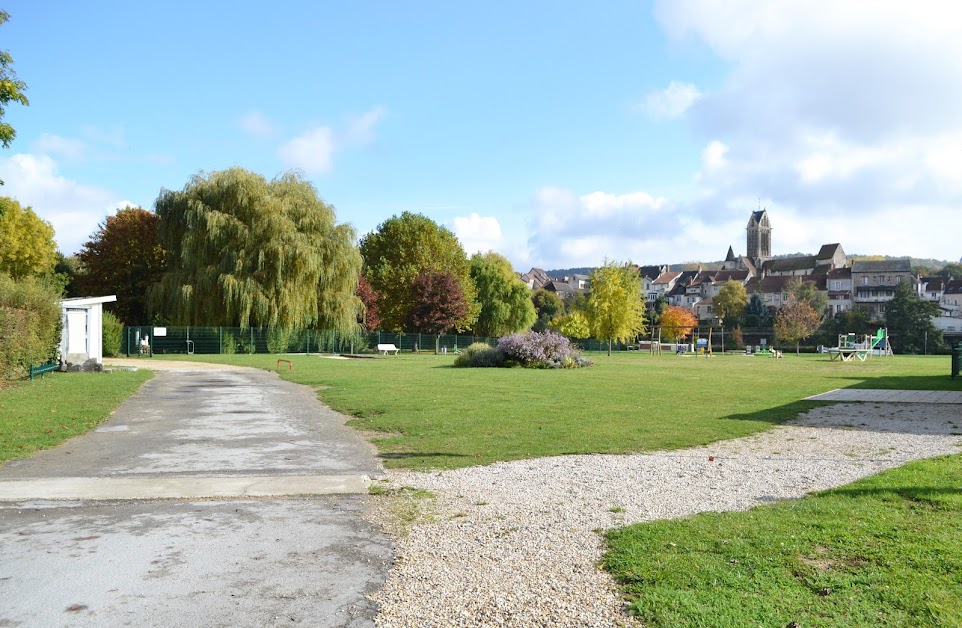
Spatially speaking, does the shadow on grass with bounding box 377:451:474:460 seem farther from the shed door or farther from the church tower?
the church tower

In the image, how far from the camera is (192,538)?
19.6ft

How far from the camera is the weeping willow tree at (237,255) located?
148 ft

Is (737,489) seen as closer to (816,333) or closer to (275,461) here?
(275,461)

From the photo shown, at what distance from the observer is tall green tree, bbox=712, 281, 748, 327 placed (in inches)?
4227

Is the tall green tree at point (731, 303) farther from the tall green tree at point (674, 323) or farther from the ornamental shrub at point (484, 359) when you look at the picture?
the ornamental shrub at point (484, 359)

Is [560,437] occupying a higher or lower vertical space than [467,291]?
lower

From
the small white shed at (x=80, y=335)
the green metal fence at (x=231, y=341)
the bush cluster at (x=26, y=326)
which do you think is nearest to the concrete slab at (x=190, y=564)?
the bush cluster at (x=26, y=326)

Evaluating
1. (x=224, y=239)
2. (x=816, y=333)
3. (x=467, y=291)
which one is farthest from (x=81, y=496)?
(x=816, y=333)

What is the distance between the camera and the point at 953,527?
581cm

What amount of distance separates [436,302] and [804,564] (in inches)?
2304

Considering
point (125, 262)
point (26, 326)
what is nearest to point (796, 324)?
point (125, 262)

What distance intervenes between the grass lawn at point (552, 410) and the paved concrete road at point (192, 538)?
1.39m

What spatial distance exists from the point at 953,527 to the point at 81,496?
7849 mm

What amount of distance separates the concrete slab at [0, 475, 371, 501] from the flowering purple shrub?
81.8ft
